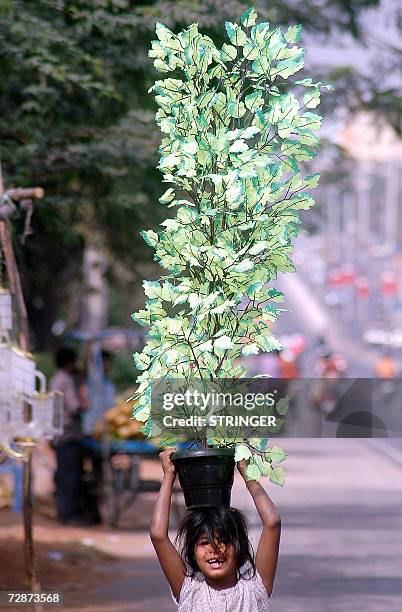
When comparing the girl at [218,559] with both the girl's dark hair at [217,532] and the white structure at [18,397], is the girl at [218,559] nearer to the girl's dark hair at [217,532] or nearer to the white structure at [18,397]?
the girl's dark hair at [217,532]

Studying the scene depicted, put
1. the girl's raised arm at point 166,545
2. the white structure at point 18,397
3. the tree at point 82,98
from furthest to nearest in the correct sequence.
Answer: the tree at point 82,98 < the white structure at point 18,397 < the girl's raised arm at point 166,545

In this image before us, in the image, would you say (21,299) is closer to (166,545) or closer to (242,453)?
(242,453)

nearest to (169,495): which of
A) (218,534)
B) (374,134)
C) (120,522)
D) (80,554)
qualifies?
(218,534)

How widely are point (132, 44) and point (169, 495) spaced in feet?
22.8

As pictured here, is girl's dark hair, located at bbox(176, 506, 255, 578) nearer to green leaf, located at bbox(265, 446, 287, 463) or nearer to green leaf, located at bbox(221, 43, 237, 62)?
green leaf, located at bbox(265, 446, 287, 463)

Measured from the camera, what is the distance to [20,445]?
24.1 feet

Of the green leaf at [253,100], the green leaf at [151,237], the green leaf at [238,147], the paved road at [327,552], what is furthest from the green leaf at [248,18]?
the paved road at [327,552]

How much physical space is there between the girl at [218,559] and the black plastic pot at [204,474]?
0.08 meters

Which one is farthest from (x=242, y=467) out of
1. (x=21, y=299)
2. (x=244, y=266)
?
(x=21, y=299)

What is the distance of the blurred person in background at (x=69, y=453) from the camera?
14.6 metres

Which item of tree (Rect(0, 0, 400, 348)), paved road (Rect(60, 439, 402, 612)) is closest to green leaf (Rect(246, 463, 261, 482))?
tree (Rect(0, 0, 400, 348))

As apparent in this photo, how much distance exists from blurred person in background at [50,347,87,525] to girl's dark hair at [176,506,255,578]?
9962mm

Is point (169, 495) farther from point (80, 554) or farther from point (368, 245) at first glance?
point (368, 245)

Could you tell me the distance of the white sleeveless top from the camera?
446cm
